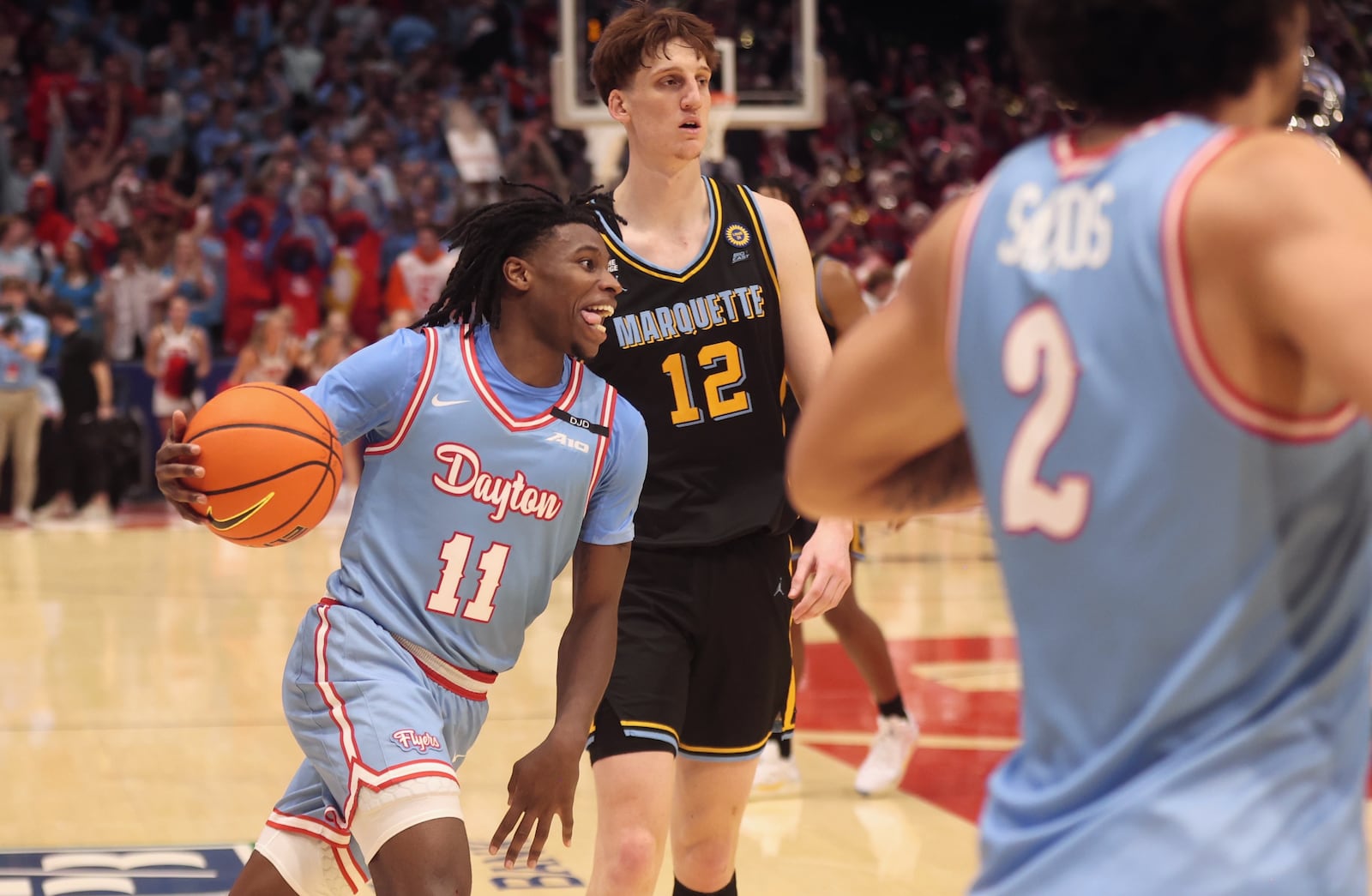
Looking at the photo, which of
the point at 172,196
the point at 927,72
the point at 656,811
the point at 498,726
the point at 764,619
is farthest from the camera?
the point at 927,72

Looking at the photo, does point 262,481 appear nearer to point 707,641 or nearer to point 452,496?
point 452,496

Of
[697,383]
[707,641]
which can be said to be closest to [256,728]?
[707,641]

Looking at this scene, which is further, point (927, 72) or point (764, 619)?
point (927, 72)

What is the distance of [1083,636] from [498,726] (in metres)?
5.94

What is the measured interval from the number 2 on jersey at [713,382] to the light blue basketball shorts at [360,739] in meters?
0.83

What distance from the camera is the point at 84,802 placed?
610 centimetres

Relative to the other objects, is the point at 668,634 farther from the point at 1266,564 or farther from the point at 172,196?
the point at 172,196

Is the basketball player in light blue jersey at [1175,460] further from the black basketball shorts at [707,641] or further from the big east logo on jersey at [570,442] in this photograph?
the black basketball shorts at [707,641]

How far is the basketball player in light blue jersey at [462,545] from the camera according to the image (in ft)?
11.3

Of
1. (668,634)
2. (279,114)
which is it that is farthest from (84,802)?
(279,114)

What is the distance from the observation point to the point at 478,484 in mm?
3582

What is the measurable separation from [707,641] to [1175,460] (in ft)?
8.69

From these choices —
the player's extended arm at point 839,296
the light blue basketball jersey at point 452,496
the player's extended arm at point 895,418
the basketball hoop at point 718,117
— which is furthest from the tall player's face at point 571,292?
the basketball hoop at point 718,117

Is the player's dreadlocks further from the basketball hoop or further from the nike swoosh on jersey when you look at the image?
the basketball hoop
